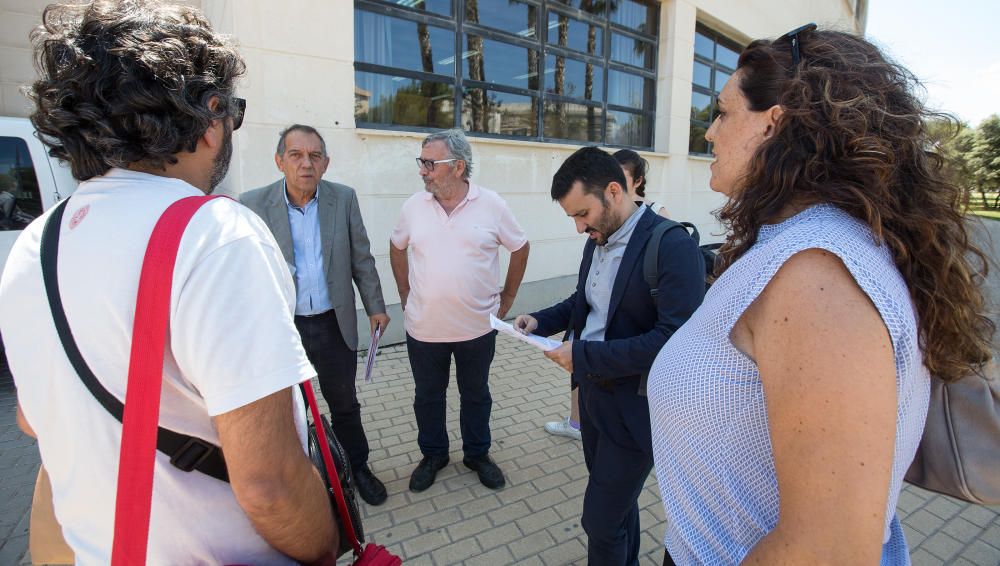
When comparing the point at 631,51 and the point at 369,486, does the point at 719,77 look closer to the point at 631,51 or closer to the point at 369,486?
the point at 631,51

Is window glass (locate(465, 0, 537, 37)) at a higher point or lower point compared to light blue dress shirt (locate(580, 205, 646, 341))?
higher

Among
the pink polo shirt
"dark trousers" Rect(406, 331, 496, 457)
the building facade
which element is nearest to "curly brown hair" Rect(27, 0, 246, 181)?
the pink polo shirt

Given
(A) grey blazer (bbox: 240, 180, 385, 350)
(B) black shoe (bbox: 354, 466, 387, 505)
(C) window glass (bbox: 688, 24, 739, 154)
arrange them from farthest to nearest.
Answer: (C) window glass (bbox: 688, 24, 739, 154), (B) black shoe (bbox: 354, 466, 387, 505), (A) grey blazer (bbox: 240, 180, 385, 350)

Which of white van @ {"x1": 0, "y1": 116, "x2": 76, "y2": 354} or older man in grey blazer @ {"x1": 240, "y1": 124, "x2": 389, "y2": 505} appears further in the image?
white van @ {"x1": 0, "y1": 116, "x2": 76, "y2": 354}

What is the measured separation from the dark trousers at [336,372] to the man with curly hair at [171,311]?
1.86 m

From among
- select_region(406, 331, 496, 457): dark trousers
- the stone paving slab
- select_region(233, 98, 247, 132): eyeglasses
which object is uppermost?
select_region(233, 98, 247, 132): eyeglasses

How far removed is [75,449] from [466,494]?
240 centimetres

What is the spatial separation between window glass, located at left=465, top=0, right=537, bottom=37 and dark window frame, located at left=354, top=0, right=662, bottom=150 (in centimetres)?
6

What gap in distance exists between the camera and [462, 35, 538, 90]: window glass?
5793 millimetres

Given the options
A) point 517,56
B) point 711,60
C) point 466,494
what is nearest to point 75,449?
point 466,494

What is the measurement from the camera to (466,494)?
9.87ft

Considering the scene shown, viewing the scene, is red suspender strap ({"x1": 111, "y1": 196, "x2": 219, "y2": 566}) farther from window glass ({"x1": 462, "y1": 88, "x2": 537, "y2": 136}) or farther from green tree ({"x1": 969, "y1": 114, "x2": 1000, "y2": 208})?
green tree ({"x1": 969, "y1": 114, "x2": 1000, "y2": 208})

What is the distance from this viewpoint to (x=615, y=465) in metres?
1.90

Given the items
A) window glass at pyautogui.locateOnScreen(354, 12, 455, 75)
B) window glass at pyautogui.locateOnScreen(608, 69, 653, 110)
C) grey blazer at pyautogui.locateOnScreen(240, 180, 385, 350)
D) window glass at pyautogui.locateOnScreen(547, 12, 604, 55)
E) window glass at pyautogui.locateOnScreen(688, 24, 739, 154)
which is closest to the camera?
grey blazer at pyautogui.locateOnScreen(240, 180, 385, 350)
